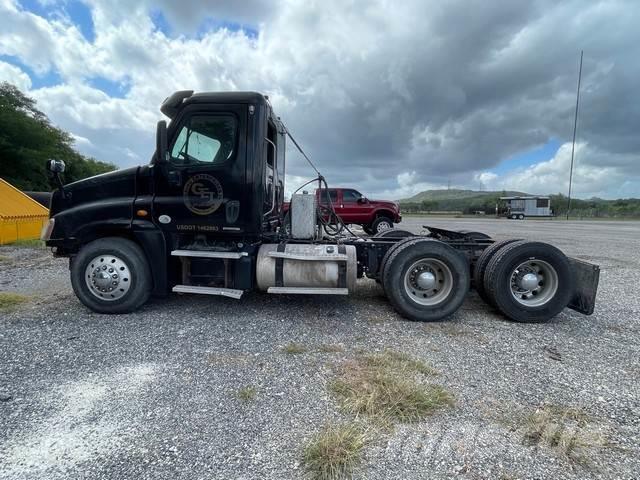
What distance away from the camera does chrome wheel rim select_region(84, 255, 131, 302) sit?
4.41 meters

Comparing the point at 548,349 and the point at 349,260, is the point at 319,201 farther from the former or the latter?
the point at 548,349

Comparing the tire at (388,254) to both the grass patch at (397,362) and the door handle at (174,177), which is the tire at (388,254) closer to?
the grass patch at (397,362)

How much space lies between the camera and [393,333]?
13.3 ft

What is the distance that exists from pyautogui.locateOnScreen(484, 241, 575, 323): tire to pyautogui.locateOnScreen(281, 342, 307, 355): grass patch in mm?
2528

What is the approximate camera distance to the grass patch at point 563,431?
214 cm

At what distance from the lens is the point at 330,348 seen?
11.8ft

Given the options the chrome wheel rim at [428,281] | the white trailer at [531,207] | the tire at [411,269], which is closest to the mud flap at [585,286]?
the tire at [411,269]

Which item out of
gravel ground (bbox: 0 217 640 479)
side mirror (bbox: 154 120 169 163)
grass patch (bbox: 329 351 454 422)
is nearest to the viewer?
gravel ground (bbox: 0 217 640 479)

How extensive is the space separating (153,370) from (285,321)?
1.65m

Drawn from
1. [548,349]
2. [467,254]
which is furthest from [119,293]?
[548,349]

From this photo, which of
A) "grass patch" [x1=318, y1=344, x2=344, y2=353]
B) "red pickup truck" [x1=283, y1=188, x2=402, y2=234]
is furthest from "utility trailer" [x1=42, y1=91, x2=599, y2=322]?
"red pickup truck" [x1=283, y1=188, x2=402, y2=234]

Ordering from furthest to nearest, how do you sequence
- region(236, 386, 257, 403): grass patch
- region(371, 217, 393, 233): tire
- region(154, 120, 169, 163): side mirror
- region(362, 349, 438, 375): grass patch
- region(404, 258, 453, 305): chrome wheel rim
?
region(371, 217, 393, 233): tire < region(404, 258, 453, 305): chrome wheel rim < region(154, 120, 169, 163): side mirror < region(362, 349, 438, 375): grass patch < region(236, 386, 257, 403): grass patch

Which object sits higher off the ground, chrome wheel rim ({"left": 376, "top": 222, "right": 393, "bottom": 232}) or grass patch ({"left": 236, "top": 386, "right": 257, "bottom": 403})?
chrome wheel rim ({"left": 376, "top": 222, "right": 393, "bottom": 232})

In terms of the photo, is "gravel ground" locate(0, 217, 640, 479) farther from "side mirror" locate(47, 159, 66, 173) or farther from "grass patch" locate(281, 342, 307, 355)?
"side mirror" locate(47, 159, 66, 173)
